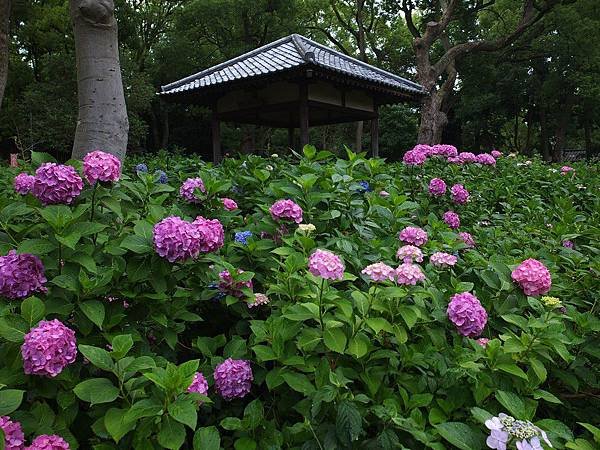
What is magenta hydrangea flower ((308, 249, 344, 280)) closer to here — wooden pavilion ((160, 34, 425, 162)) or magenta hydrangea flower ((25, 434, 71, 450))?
magenta hydrangea flower ((25, 434, 71, 450))

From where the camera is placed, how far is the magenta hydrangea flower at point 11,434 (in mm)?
933

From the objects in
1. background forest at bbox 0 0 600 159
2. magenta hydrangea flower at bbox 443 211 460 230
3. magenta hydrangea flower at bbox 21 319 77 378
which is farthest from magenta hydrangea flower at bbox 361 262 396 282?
background forest at bbox 0 0 600 159

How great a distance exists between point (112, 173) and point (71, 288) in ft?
1.13

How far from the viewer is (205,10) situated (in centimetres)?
1877

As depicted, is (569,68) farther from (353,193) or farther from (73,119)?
(353,193)

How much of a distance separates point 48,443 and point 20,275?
0.41 meters

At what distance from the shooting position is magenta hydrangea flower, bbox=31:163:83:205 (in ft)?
4.13

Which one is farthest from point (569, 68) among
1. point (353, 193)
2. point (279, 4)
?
point (353, 193)

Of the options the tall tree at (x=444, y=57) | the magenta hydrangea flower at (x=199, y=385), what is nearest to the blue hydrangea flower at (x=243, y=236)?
the magenta hydrangea flower at (x=199, y=385)

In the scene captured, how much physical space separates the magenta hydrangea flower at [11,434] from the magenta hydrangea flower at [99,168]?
612 mm

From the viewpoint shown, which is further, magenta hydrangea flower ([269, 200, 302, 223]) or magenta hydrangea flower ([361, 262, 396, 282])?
magenta hydrangea flower ([269, 200, 302, 223])

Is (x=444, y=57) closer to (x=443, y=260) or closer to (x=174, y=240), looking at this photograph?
(x=443, y=260)

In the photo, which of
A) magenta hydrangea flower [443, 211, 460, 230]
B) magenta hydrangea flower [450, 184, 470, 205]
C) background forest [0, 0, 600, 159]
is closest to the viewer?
magenta hydrangea flower [443, 211, 460, 230]

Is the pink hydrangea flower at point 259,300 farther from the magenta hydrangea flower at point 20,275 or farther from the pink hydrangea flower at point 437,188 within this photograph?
the pink hydrangea flower at point 437,188
